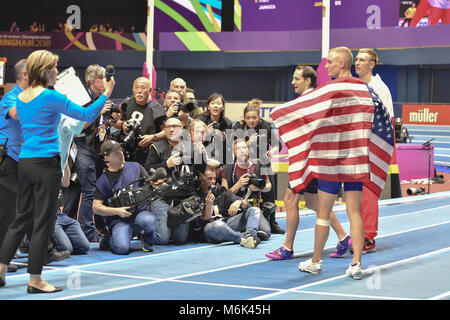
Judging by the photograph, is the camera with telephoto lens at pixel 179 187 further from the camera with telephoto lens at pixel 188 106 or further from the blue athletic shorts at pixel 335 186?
the blue athletic shorts at pixel 335 186

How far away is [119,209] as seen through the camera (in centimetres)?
630

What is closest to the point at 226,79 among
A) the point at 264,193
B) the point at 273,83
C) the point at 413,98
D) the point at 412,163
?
the point at 273,83

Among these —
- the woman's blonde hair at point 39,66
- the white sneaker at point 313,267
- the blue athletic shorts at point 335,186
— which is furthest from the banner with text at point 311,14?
the woman's blonde hair at point 39,66

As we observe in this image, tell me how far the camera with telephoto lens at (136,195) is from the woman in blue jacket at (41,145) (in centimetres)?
166

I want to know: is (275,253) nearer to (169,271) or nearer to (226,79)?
(169,271)

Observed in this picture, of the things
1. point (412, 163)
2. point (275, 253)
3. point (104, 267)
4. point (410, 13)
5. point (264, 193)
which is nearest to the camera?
point (104, 267)

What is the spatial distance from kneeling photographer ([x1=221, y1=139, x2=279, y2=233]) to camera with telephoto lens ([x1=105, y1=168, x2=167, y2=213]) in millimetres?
1114

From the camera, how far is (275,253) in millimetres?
6098

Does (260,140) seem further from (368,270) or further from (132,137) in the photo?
(368,270)

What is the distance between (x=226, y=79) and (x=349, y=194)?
74.1 feet

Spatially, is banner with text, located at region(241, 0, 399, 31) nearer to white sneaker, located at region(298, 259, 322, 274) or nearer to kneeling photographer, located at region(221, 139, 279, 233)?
kneeling photographer, located at region(221, 139, 279, 233)

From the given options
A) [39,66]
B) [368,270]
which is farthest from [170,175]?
[39,66]

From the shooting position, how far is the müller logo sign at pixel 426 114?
57.0ft

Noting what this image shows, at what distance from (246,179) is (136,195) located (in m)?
1.33
